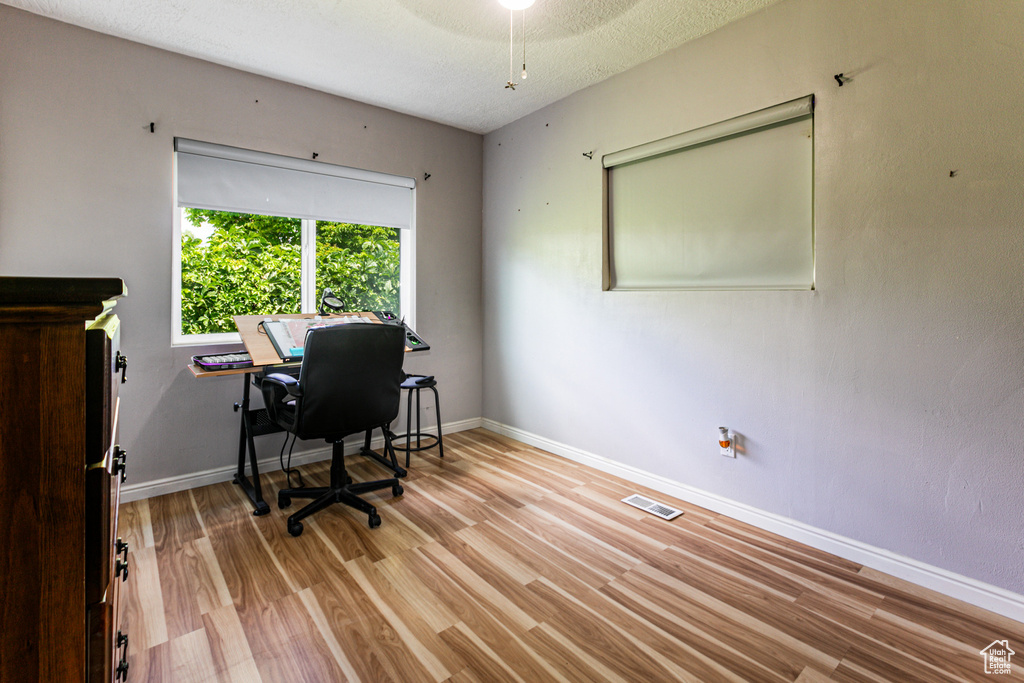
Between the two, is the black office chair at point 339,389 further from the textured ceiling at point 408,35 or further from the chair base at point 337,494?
the textured ceiling at point 408,35

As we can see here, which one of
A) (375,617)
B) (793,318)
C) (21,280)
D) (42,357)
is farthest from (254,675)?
(793,318)

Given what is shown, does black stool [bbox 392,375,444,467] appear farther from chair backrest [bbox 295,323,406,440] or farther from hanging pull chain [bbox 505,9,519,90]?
hanging pull chain [bbox 505,9,519,90]

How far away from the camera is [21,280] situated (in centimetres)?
64

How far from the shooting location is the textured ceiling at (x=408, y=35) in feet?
8.27

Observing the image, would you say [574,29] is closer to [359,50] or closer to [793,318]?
[359,50]

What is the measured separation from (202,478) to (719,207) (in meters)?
3.52

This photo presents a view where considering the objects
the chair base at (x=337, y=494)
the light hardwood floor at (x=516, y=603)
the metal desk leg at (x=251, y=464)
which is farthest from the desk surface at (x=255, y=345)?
the light hardwood floor at (x=516, y=603)

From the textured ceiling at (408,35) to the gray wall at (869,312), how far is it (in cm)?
29

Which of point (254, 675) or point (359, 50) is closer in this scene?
point (254, 675)

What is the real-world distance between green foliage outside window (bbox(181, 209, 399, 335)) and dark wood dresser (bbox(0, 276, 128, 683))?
2849 mm

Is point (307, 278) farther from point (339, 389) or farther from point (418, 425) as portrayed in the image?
point (339, 389)

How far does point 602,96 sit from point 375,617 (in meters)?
3.25

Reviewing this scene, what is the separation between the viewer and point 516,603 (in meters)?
1.99

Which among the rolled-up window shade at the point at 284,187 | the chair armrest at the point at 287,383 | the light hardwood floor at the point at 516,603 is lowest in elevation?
the light hardwood floor at the point at 516,603
